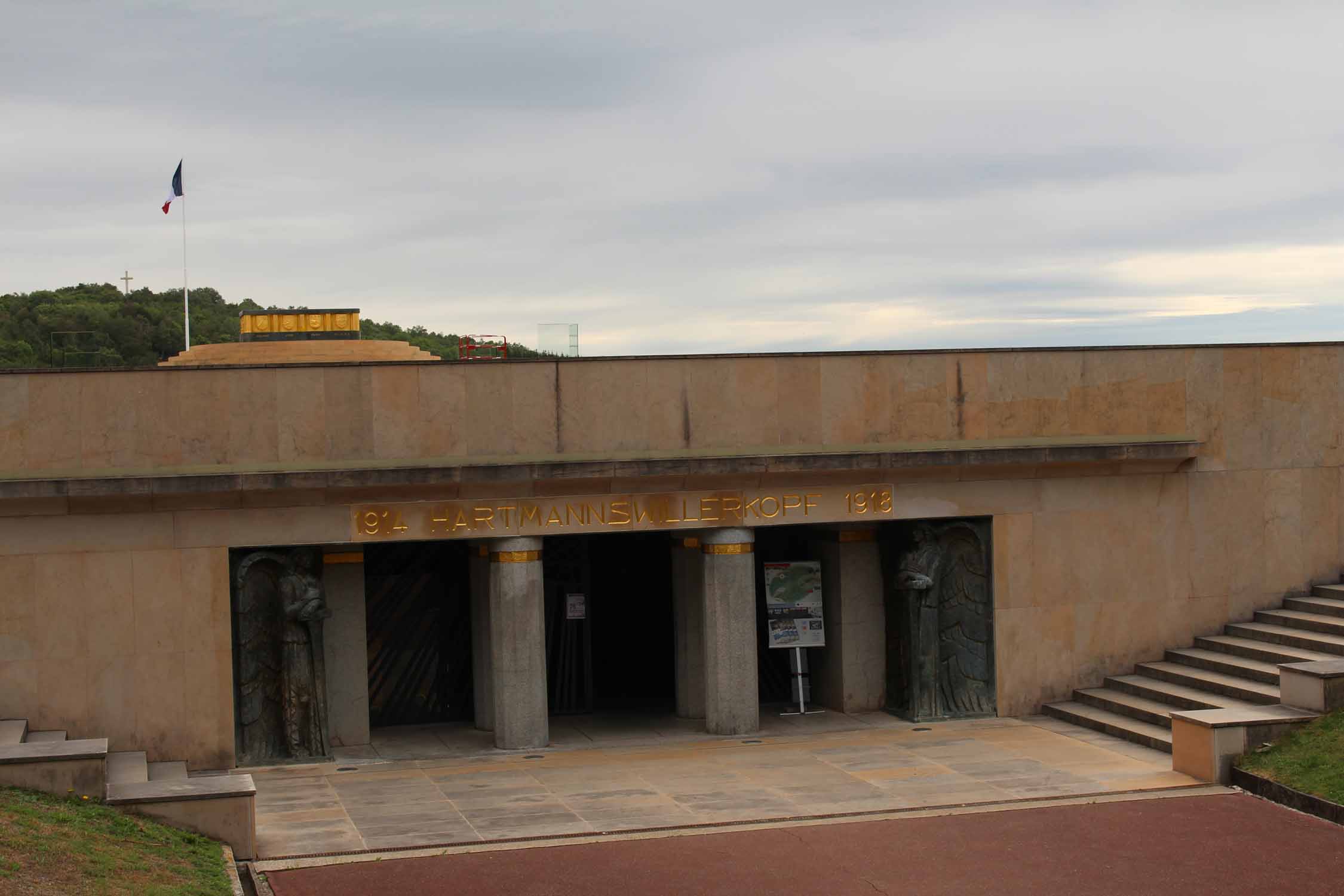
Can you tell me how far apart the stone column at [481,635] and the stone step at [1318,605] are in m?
11.7

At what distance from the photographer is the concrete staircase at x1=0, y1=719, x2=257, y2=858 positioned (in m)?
15.1

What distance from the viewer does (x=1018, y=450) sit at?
2162 cm

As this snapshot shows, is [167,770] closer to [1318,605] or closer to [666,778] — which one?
[666,778]

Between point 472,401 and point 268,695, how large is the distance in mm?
4588

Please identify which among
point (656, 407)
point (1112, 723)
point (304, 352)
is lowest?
point (1112, 723)

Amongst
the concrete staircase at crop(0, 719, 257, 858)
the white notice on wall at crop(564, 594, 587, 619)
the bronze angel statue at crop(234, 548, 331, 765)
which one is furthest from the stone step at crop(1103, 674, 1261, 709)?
the concrete staircase at crop(0, 719, 257, 858)

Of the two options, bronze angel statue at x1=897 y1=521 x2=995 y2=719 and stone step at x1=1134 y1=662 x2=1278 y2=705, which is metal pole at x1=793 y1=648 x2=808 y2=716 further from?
stone step at x1=1134 y1=662 x2=1278 y2=705

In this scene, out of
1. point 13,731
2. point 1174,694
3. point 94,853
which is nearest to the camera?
point 94,853

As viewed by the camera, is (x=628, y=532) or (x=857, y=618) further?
(x=857, y=618)

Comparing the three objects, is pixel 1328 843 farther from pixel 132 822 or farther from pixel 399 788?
pixel 132 822

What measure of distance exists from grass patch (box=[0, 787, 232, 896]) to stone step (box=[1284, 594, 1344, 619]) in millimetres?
15609

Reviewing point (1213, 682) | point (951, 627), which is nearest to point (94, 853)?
point (951, 627)

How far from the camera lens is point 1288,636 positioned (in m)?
21.4

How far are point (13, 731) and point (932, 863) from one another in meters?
10.7
